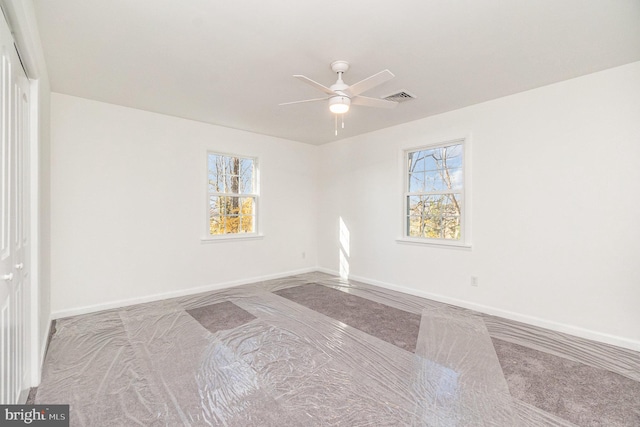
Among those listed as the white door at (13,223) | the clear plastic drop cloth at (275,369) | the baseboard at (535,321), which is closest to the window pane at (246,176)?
the clear plastic drop cloth at (275,369)

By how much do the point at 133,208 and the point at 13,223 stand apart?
2.38 m

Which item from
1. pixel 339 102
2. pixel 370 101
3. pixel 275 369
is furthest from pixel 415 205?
pixel 275 369

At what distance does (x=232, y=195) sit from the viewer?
16.0ft

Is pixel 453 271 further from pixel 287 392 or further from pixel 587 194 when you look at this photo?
pixel 287 392

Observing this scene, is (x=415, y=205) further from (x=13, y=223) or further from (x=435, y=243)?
(x=13, y=223)

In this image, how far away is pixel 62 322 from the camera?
10.6ft

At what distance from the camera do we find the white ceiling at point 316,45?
6.49 ft

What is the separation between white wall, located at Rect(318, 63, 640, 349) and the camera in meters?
2.75

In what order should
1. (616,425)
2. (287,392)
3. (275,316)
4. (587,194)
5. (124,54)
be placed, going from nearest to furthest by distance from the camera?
(616,425) < (287,392) < (124,54) < (587,194) < (275,316)

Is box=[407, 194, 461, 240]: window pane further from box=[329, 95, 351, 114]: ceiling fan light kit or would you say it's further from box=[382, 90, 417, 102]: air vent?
box=[329, 95, 351, 114]: ceiling fan light kit

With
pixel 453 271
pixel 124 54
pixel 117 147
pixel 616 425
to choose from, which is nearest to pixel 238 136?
pixel 117 147

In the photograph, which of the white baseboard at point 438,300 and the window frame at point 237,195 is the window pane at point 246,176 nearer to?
the window frame at point 237,195

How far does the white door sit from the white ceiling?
0.70m

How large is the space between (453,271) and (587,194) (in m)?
1.65
